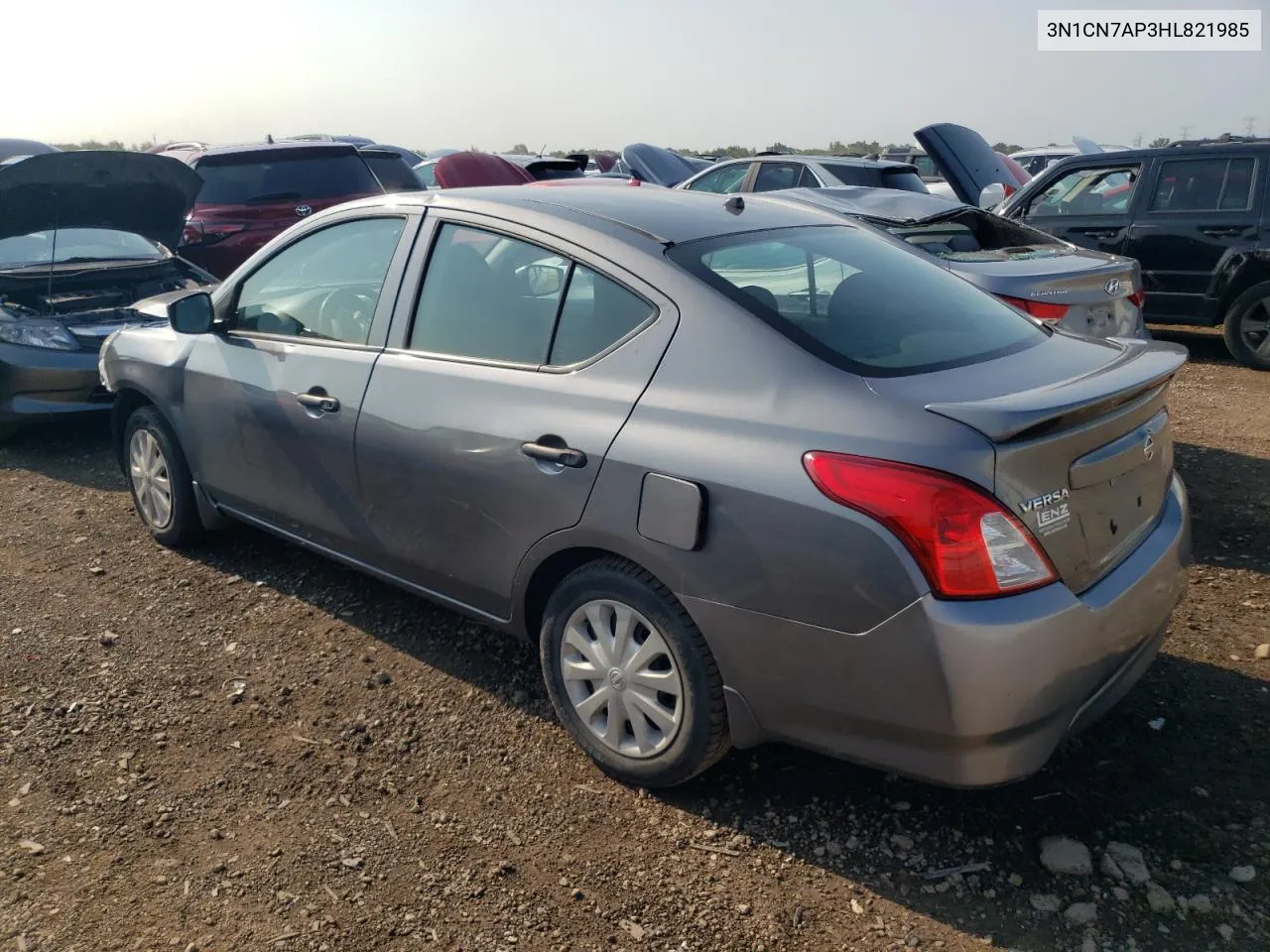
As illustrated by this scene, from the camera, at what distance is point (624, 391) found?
9.27ft

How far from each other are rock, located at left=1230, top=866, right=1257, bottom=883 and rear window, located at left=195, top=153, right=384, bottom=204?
841cm

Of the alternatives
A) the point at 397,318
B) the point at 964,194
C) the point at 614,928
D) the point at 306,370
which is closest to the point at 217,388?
the point at 306,370

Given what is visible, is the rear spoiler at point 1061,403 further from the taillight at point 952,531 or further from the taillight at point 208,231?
the taillight at point 208,231

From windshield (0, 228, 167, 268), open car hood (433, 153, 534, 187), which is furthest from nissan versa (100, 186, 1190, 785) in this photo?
open car hood (433, 153, 534, 187)

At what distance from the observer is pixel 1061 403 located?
7.98ft

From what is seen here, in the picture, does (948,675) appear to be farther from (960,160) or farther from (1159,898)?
(960,160)

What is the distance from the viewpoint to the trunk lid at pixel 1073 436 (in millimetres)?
2354

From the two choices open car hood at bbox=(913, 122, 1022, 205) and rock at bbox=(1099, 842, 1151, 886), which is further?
open car hood at bbox=(913, 122, 1022, 205)

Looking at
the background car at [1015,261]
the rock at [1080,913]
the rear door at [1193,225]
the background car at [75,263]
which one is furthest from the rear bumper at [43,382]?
the rear door at [1193,225]

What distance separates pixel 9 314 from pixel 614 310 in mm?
5199

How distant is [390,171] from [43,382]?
437 cm

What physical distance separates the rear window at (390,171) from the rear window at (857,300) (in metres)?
7.04

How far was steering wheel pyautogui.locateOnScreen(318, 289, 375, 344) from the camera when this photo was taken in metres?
3.66

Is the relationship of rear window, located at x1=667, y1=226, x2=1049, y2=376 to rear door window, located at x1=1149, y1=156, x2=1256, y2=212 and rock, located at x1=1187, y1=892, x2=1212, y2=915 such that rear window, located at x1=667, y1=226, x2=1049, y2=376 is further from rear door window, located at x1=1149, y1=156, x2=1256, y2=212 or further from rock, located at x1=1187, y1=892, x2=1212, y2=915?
rear door window, located at x1=1149, y1=156, x2=1256, y2=212
